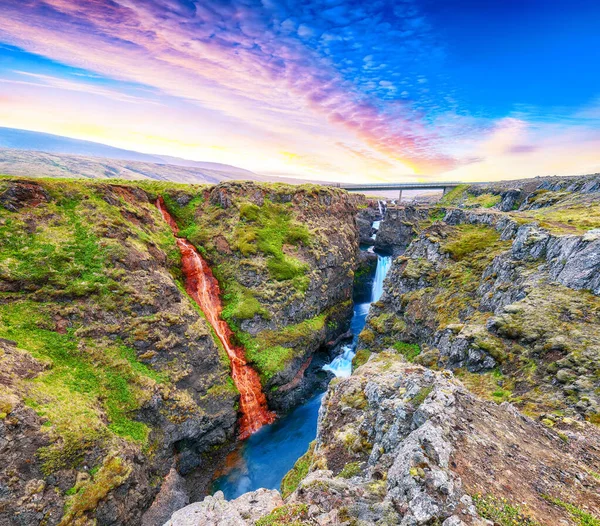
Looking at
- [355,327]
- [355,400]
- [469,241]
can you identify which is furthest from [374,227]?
[355,400]

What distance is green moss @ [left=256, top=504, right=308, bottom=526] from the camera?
10.1 metres

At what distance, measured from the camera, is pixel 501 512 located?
26.9 ft

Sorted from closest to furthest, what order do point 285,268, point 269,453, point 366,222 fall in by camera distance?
point 269,453, point 285,268, point 366,222

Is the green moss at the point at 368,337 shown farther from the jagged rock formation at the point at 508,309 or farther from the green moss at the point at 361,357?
the green moss at the point at 361,357

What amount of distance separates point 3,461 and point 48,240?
870 inches

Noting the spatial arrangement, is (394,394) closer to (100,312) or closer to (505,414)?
(505,414)

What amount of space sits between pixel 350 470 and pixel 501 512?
21.8 feet

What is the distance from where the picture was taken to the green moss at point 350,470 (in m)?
13.0

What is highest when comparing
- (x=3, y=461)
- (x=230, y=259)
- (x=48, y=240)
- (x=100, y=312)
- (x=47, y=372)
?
(x=48, y=240)

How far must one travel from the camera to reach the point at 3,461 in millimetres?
18000

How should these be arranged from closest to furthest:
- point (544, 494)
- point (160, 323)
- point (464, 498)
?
1. point (464, 498)
2. point (544, 494)
3. point (160, 323)

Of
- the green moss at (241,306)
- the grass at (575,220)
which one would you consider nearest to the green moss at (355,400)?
the green moss at (241,306)

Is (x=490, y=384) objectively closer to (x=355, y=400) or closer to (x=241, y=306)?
(x=355, y=400)

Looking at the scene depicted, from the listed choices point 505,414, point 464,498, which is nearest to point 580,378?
point 505,414
